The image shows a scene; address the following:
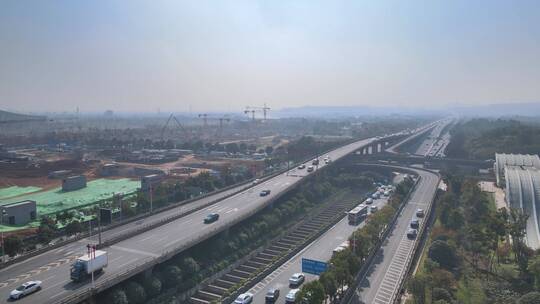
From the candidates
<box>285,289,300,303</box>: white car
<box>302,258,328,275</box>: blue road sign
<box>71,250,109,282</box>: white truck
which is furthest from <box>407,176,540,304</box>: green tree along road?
<box>71,250,109,282</box>: white truck

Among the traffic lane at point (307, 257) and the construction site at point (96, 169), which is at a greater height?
the construction site at point (96, 169)

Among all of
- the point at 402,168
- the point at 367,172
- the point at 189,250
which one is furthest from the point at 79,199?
the point at 402,168

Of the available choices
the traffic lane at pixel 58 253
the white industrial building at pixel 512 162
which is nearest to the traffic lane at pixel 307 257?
the traffic lane at pixel 58 253

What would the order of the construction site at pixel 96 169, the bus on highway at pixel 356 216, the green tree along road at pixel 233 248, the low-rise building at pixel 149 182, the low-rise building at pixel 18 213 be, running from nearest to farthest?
the green tree along road at pixel 233 248, the low-rise building at pixel 18 213, the bus on highway at pixel 356 216, the construction site at pixel 96 169, the low-rise building at pixel 149 182

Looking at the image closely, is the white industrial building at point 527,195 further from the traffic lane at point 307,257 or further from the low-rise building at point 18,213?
the low-rise building at point 18,213

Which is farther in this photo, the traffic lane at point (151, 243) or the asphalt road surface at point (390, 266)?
the traffic lane at point (151, 243)

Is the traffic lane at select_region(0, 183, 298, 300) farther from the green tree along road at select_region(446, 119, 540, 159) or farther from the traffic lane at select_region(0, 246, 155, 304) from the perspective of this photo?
the green tree along road at select_region(446, 119, 540, 159)

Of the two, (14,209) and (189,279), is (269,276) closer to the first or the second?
(189,279)

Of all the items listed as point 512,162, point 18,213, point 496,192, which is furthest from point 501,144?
point 18,213
